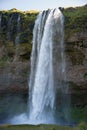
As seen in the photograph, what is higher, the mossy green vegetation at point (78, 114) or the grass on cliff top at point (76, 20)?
the grass on cliff top at point (76, 20)

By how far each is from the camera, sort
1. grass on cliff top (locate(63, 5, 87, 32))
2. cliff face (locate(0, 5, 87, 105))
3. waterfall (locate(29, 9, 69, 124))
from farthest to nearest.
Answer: waterfall (locate(29, 9, 69, 124)), cliff face (locate(0, 5, 87, 105)), grass on cliff top (locate(63, 5, 87, 32))

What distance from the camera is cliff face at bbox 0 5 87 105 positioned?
81.8 feet

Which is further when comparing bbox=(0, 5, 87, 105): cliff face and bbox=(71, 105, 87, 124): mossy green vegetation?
bbox=(0, 5, 87, 105): cliff face

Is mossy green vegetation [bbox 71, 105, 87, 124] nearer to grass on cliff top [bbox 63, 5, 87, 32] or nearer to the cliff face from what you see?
the cliff face

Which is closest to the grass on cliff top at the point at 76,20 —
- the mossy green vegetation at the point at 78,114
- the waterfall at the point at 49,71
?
the waterfall at the point at 49,71

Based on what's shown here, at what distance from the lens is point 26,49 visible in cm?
2642

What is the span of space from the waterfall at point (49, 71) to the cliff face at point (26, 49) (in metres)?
0.48

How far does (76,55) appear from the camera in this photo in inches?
996

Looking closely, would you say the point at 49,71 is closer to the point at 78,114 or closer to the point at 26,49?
the point at 26,49

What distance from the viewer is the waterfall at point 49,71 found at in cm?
2516

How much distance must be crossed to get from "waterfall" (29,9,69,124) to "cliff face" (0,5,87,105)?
1.59 feet

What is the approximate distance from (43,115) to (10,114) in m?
3.71

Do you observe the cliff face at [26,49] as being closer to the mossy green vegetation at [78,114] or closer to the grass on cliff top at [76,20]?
the grass on cliff top at [76,20]

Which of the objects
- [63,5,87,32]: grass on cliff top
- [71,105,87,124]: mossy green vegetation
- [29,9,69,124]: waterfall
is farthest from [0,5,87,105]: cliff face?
[71,105,87,124]: mossy green vegetation
